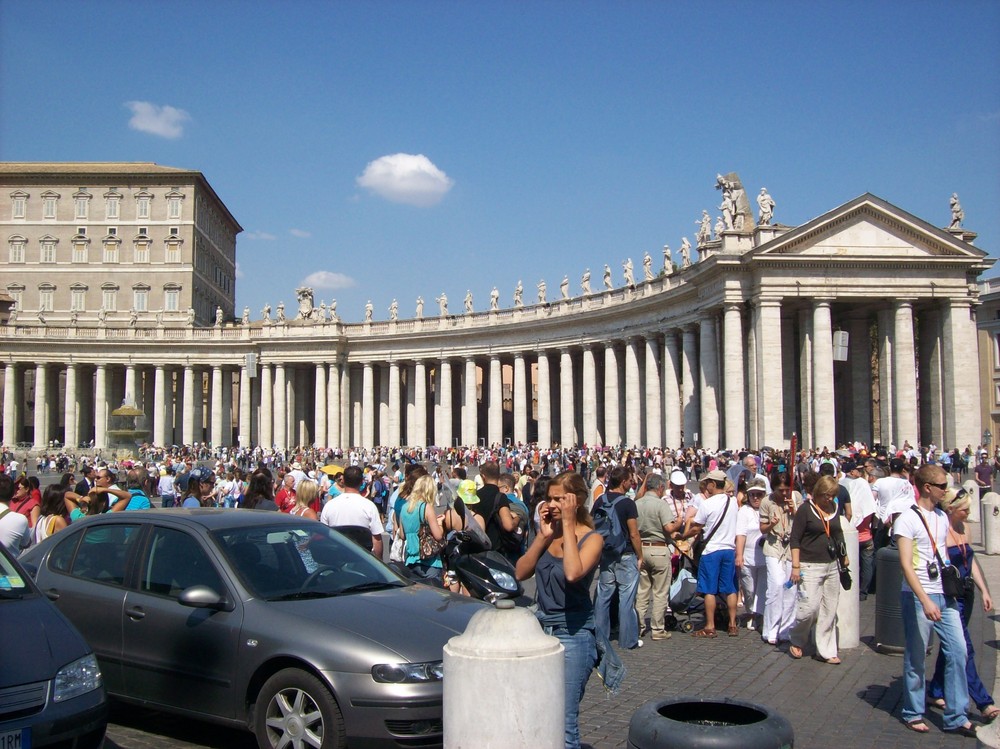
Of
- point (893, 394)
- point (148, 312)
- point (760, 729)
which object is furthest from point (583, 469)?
point (148, 312)

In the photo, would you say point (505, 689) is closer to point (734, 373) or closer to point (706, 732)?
point (706, 732)

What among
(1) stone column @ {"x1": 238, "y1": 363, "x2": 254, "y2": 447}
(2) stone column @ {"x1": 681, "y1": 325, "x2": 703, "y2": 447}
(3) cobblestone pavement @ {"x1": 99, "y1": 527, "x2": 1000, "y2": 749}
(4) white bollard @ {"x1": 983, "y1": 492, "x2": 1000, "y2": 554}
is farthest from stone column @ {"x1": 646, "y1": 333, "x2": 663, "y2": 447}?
(3) cobblestone pavement @ {"x1": 99, "y1": 527, "x2": 1000, "y2": 749}

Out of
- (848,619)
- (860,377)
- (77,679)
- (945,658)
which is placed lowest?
(848,619)

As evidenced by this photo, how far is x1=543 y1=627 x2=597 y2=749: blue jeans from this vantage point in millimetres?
6457

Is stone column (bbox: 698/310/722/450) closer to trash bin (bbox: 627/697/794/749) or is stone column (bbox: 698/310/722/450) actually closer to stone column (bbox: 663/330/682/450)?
stone column (bbox: 663/330/682/450)

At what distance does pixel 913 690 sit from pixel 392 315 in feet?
224

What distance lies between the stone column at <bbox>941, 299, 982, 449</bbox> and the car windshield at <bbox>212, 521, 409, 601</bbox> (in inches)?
1654

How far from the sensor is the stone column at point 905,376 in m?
44.0

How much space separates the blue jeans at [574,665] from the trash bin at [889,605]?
637 cm

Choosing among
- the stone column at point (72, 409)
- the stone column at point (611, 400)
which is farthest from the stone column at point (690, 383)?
the stone column at point (72, 409)

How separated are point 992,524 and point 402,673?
17.8 metres

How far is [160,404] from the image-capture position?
76.2 meters

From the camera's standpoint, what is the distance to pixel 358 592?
26.8 feet

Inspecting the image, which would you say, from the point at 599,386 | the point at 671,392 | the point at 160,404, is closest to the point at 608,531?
the point at 671,392
